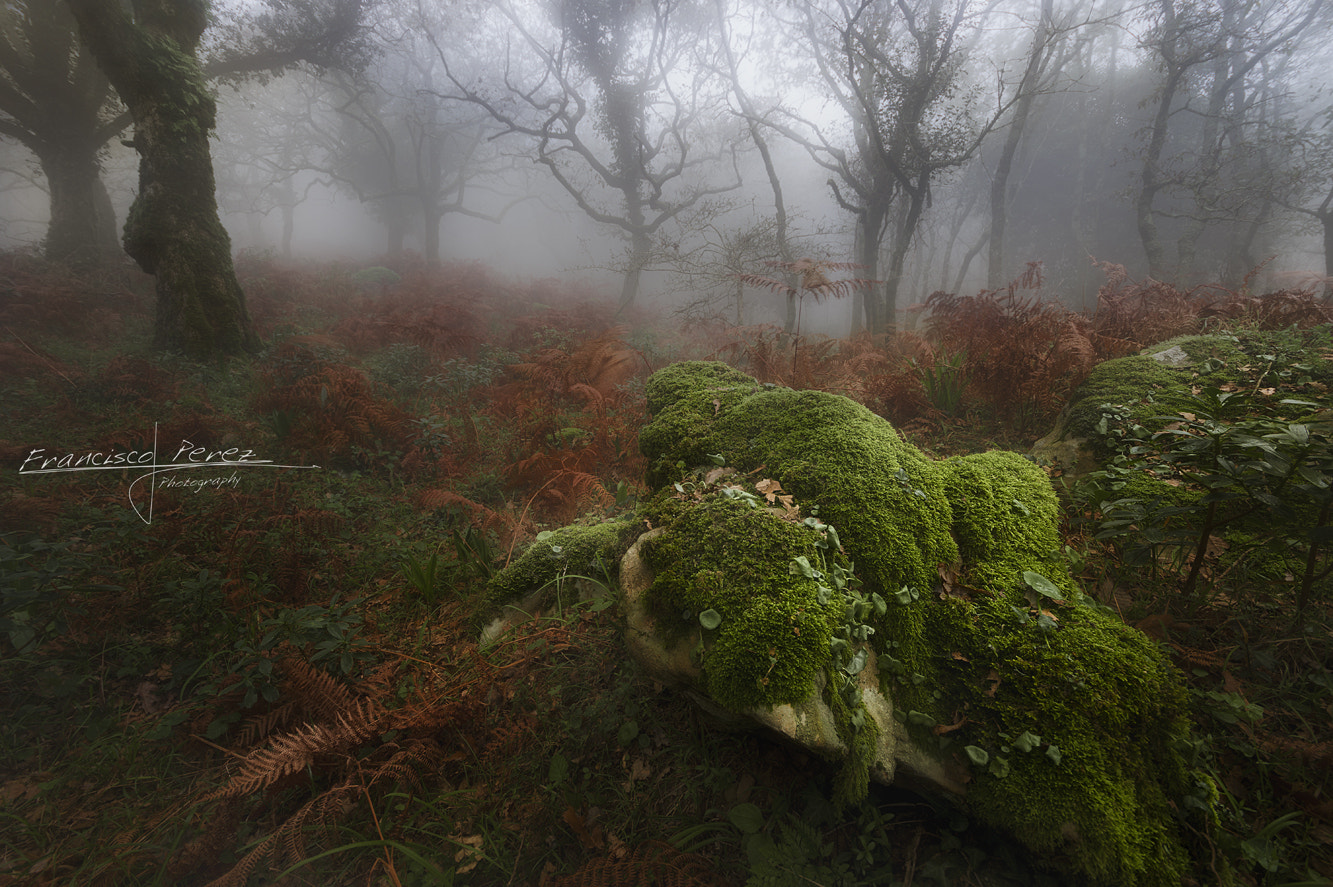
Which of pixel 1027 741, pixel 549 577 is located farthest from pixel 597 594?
pixel 1027 741

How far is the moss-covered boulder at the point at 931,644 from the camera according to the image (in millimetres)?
1330

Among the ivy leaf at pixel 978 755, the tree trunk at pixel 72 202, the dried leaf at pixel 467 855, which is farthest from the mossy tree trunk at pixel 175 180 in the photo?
the ivy leaf at pixel 978 755

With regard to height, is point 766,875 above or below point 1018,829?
below

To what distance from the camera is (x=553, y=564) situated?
257cm

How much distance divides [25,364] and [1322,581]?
9850mm

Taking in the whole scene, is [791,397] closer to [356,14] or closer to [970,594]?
[970,594]

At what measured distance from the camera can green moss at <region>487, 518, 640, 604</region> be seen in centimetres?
253

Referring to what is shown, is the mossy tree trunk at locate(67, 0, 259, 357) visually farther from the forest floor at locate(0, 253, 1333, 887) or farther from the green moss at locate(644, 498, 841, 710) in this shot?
the green moss at locate(644, 498, 841, 710)

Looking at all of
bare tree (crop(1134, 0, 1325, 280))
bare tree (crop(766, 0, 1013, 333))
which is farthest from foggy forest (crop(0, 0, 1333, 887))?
bare tree (crop(1134, 0, 1325, 280))

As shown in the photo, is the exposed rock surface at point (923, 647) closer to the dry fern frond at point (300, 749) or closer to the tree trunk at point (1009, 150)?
the dry fern frond at point (300, 749)

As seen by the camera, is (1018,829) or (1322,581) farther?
(1322,581)

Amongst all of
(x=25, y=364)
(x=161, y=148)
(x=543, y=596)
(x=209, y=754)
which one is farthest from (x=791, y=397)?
(x=161, y=148)

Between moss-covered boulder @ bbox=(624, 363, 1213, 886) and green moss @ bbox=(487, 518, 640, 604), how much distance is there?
0.53m

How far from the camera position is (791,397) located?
2.51 meters
